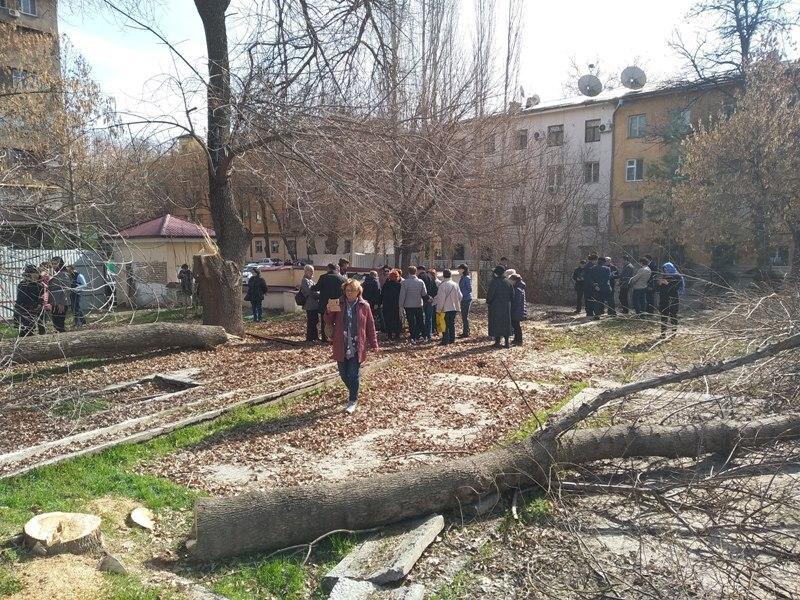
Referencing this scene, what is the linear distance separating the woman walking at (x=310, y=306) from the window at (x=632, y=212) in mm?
A: 22561

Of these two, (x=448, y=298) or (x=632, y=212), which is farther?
(x=632, y=212)

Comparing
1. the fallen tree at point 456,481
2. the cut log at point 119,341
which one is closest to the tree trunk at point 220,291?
the cut log at point 119,341

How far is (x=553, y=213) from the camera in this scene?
80.4ft

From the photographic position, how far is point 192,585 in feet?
12.4

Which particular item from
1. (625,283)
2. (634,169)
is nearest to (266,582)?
(625,283)

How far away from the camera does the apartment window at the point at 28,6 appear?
28619 mm

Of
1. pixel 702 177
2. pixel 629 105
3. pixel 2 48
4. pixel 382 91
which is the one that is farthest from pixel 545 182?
pixel 2 48

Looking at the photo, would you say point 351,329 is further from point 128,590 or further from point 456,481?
point 128,590

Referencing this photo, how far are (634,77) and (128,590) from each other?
109 ft

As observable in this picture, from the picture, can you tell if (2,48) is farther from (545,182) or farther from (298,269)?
(545,182)

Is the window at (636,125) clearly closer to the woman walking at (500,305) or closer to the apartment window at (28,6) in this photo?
the woman walking at (500,305)

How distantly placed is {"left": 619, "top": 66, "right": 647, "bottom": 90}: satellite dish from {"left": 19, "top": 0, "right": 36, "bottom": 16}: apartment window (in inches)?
1171

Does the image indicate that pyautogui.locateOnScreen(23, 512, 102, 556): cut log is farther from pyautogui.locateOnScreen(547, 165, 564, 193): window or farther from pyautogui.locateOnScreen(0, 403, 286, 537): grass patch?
pyautogui.locateOnScreen(547, 165, 564, 193): window

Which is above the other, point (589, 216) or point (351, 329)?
point (589, 216)
